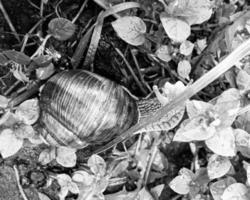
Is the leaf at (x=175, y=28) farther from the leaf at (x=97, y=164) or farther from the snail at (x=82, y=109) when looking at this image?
the leaf at (x=97, y=164)

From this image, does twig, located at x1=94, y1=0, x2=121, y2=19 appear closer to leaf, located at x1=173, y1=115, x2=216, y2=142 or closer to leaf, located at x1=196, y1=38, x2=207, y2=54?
leaf, located at x1=196, y1=38, x2=207, y2=54

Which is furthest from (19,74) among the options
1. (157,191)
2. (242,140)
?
(242,140)

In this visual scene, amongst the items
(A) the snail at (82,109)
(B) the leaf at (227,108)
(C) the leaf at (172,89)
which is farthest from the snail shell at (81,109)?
(B) the leaf at (227,108)

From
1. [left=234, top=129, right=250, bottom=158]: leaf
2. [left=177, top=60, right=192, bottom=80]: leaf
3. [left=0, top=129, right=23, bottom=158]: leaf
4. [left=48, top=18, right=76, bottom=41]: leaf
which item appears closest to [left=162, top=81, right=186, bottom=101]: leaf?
[left=177, top=60, right=192, bottom=80]: leaf

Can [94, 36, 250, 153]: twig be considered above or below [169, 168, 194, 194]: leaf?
above

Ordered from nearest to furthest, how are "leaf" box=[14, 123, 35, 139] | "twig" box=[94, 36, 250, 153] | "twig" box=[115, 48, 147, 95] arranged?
"twig" box=[94, 36, 250, 153] → "leaf" box=[14, 123, 35, 139] → "twig" box=[115, 48, 147, 95]
